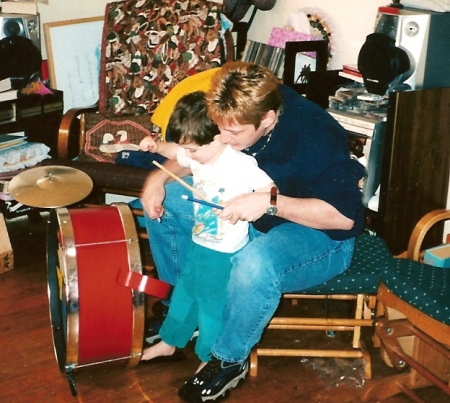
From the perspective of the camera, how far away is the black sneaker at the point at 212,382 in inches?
74.9

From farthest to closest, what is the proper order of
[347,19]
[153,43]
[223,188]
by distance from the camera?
[153,43], [347,19], [223,188]

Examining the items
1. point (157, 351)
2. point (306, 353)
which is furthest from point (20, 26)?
point (306, 353)

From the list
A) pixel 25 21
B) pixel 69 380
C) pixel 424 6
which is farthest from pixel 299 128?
pixel 25 21

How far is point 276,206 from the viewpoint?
5.74 ft

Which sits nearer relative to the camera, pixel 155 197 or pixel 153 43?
pixel 155 197

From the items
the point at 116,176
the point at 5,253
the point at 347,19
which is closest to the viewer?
the point at 116,176

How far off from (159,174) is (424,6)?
46.6 inches

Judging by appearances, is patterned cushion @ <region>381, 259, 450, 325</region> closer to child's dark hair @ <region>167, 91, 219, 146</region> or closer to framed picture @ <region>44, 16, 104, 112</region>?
child's dark hair @ <region>167, 91, 219, 146</region>

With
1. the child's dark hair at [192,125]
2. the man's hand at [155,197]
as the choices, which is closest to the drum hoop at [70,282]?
the man's hand at [155,197]

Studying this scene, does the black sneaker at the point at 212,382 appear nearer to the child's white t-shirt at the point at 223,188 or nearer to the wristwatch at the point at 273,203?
the child's white t-shirt at the point at 223,188

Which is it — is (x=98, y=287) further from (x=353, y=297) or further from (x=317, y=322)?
(x=353, y=297)

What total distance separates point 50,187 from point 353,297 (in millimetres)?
1087

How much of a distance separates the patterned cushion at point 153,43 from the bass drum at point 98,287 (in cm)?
128

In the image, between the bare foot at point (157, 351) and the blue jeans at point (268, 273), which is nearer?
the blue jeans at point (268, 273)
